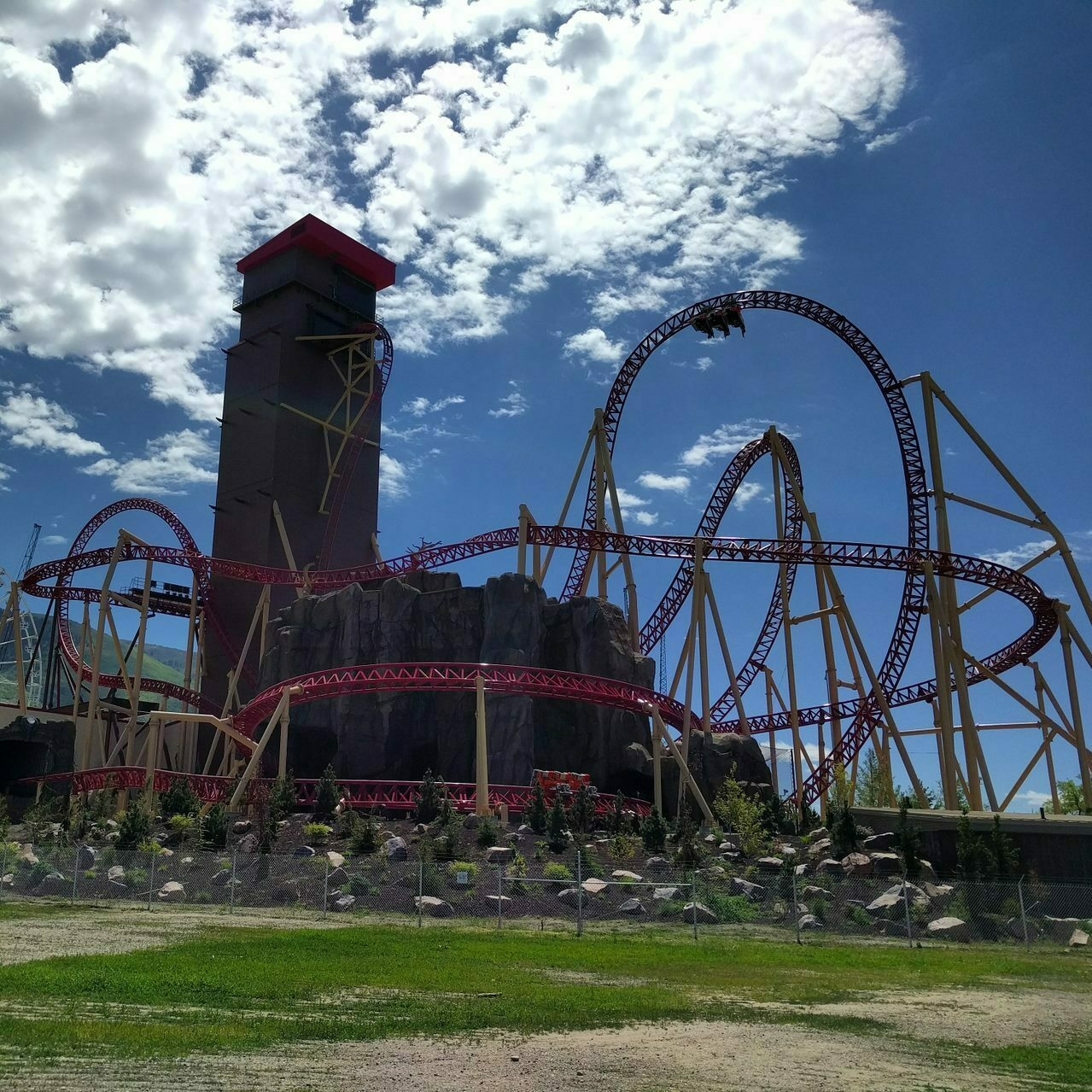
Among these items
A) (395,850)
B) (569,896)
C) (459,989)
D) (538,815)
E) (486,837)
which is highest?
(538,815)

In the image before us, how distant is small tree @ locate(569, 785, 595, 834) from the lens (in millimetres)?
26906

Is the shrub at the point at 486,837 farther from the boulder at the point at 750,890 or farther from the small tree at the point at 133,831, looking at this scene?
the small tree at the point at 133,831

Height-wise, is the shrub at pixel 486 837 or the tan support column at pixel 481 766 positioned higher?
the tan support column at pixel 481 766

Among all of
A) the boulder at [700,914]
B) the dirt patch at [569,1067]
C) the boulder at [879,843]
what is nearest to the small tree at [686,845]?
the boulder at [700,914]

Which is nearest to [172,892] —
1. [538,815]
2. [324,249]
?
[538,815]

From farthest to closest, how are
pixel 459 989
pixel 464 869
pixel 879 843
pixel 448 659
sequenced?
pixel 448 659 < pixel 879 843 < pixel 464 869 < pixel 459 989

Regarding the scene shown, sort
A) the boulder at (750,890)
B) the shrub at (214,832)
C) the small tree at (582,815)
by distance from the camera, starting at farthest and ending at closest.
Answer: the small tree at (582,815) → the shrub at (214,832) → the boulder at (750,890)

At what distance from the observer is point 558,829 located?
25125 millimetres

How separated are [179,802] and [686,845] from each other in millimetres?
14316

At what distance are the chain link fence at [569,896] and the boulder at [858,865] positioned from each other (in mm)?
1611

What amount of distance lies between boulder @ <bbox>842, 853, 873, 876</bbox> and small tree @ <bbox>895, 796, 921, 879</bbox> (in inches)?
28.5

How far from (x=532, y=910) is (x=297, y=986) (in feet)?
29.8

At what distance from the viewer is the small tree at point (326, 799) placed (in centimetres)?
2831

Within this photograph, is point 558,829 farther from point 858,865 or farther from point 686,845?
point 858,865
